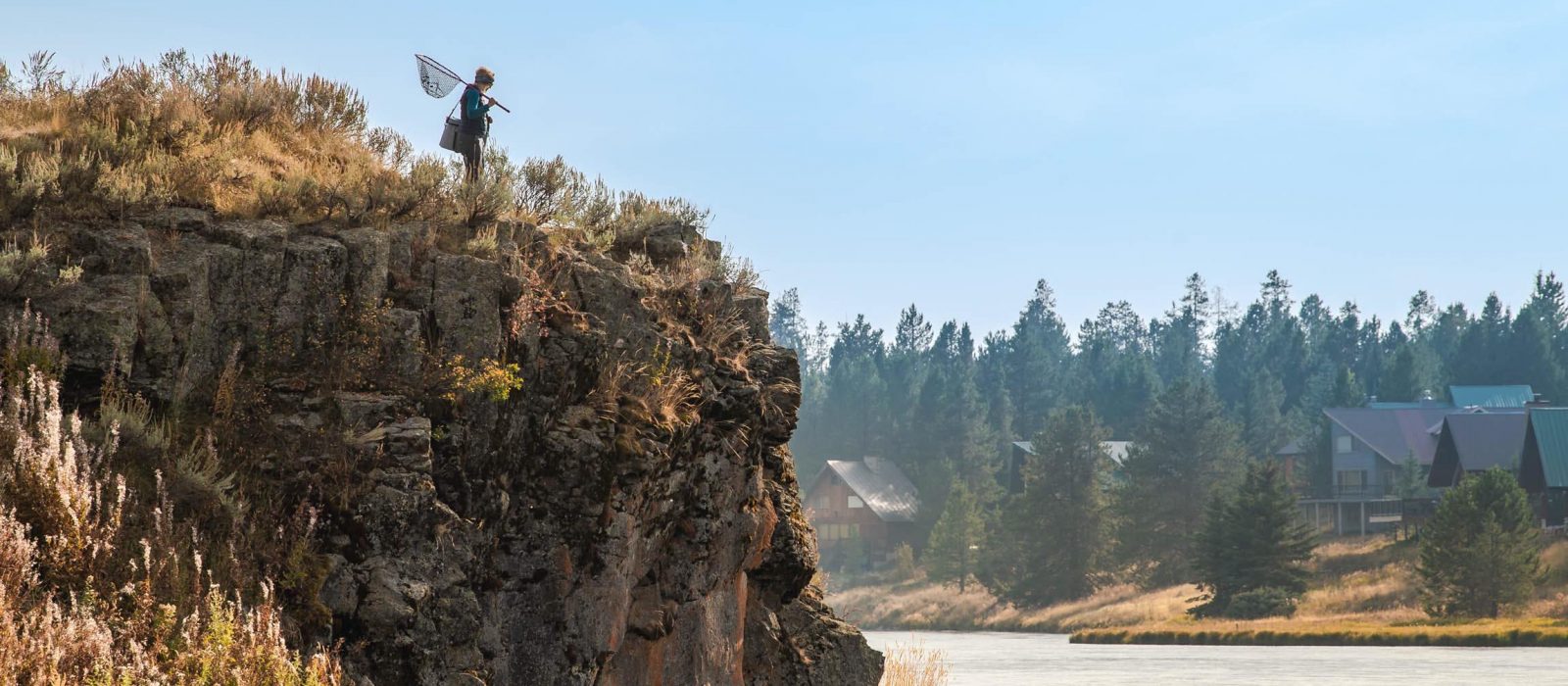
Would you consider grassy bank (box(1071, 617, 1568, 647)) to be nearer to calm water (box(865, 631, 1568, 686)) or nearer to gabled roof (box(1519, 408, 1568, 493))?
calm water (box(865, 631, 1568, 686))

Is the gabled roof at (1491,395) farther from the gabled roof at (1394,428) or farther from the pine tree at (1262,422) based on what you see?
the pine tree at (1262,422)

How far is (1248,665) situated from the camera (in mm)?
47219

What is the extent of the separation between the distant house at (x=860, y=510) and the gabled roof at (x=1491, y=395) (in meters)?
39.6

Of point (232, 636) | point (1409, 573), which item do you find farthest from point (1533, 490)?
point (232, 636)

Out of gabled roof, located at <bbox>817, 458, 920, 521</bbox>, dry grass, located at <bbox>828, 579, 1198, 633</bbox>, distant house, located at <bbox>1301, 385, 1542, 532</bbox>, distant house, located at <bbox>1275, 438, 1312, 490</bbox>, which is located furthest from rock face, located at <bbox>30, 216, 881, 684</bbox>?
gabled roof, located at <bbox>817, 458, 920, 521</bbox>

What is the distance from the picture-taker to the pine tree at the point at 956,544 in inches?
3654

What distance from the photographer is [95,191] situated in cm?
Result: 1228

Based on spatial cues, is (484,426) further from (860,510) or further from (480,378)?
(860,510)

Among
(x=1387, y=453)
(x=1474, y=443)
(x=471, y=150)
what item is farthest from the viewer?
(x=1387, y=453)

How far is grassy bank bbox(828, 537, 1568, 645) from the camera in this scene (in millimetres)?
57156

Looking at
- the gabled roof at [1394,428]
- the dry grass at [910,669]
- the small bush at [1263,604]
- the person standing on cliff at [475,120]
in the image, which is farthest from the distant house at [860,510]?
the person standing on cliff at [475,120]

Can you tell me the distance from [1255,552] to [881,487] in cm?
5602

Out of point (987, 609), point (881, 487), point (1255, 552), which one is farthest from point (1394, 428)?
point (881, 487)

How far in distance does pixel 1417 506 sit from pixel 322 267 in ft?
265
